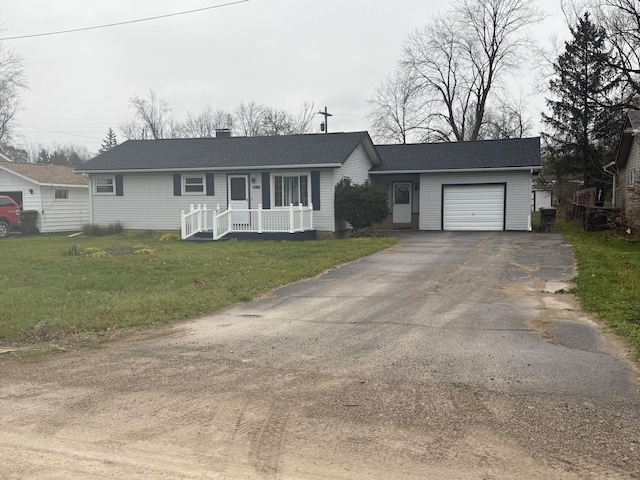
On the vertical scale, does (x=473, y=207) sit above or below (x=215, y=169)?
below

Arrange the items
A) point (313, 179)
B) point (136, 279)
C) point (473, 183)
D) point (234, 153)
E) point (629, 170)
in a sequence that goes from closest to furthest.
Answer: point (136, 279), point (313, 179), point (629, 170), point (234, 153), point (473, 183)

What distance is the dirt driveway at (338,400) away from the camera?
11.9 ft

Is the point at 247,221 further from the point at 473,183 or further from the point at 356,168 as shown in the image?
the point at 473,183

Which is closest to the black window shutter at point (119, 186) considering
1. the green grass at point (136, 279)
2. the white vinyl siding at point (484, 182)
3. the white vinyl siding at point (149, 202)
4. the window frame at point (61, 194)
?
the white vinyl siding at point (149, 202)

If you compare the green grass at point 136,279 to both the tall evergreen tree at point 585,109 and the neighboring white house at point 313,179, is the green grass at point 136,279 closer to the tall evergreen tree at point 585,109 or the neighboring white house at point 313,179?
the neighboring white house at point 313,179

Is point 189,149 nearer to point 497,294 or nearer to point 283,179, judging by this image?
point 283,179

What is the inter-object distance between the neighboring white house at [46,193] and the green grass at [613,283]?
22.6m

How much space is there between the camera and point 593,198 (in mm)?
27875

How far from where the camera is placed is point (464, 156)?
2366 centimetres

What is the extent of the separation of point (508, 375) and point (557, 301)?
4.11 metres

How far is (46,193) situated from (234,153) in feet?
33.9

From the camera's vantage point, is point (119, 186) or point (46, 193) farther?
point (46, 193)

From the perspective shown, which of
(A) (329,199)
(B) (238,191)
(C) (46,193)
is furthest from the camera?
(C) (46,193)

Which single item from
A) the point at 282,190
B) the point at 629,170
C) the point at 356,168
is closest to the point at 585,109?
the point at 629,170
